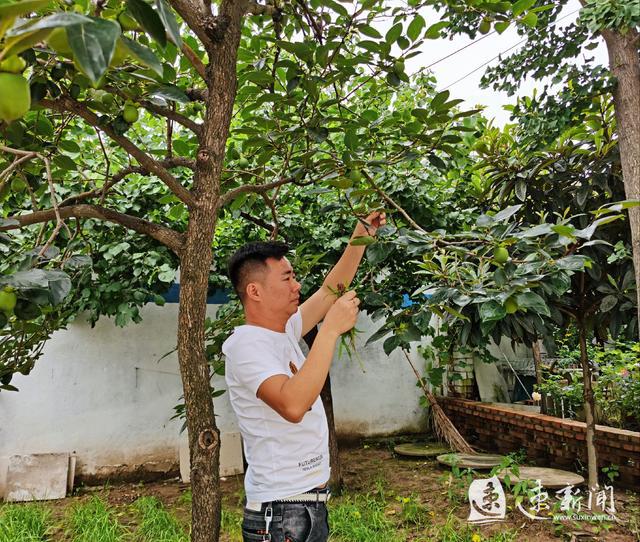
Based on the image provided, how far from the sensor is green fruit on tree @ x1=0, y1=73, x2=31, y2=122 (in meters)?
0.51

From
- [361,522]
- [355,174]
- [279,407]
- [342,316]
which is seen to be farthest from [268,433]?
[361,522]

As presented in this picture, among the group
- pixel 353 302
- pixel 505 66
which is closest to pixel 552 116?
pixel 505 66

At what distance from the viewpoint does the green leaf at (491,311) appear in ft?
3.49

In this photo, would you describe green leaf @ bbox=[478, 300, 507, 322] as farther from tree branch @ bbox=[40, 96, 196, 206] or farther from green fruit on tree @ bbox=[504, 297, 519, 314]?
tree branch @ bbox=[40, 96, 196, 206]

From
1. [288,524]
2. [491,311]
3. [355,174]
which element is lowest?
[288,524]

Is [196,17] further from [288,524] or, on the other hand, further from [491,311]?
[288,524]

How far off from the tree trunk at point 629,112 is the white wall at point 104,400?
2.73 m

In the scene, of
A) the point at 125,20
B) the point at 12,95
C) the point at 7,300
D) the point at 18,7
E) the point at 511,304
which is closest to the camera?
the point at 18,7

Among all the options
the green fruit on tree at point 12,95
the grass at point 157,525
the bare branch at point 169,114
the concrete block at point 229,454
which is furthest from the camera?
the concrete block at point 229,454

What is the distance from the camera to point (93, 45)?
44 cm

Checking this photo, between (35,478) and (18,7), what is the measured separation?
3.54m

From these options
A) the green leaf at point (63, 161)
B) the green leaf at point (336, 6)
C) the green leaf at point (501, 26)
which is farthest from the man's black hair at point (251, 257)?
the green leaf at point (501, 26)

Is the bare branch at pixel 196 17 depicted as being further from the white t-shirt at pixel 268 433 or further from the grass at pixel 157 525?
the grass at pixel 157 525

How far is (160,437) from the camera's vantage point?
3.59 meters
